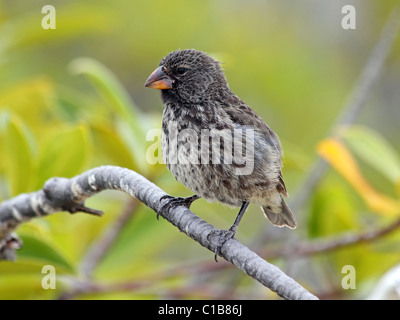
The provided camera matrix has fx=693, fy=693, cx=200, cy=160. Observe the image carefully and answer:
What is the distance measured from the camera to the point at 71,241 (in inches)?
161

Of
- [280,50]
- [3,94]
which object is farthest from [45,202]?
[280,50]

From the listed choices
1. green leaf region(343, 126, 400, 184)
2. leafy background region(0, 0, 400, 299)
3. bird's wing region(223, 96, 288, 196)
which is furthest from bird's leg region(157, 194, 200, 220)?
green leaf region(343, 126, 400, 184)

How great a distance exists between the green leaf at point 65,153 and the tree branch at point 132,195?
64cm

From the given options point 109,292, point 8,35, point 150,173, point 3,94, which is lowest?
point 109,292

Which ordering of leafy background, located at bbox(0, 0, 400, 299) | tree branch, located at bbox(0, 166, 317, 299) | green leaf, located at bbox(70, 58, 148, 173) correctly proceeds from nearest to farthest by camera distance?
tree branch, located at bbox(0, 166, 317, 299), leafy background, located at bbox(0, 0, 400, 299), green leaf, located at bbox(70, 58, 148, 173)

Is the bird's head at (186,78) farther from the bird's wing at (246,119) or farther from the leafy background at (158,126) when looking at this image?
the leafy background at (158,126)

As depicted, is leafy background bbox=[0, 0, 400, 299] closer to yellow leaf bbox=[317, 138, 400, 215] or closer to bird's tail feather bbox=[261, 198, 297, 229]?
yellow leaf bbox=[317, 138, 400, 215]

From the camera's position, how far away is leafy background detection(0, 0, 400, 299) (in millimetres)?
3520

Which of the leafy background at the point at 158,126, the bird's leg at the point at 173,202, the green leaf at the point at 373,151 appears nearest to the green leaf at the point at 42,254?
the leafy background at the point at 158,126

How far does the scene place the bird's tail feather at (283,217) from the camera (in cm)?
356

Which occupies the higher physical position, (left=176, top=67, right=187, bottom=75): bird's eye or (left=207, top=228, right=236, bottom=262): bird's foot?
(left=176, top=67, right=187, bottom=75): bird's eye

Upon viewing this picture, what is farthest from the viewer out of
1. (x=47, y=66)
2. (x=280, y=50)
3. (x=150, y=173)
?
(x=280, y=50)

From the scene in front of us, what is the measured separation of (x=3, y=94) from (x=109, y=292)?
149 cm

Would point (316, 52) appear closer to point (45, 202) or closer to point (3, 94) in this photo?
point (3, 94)
